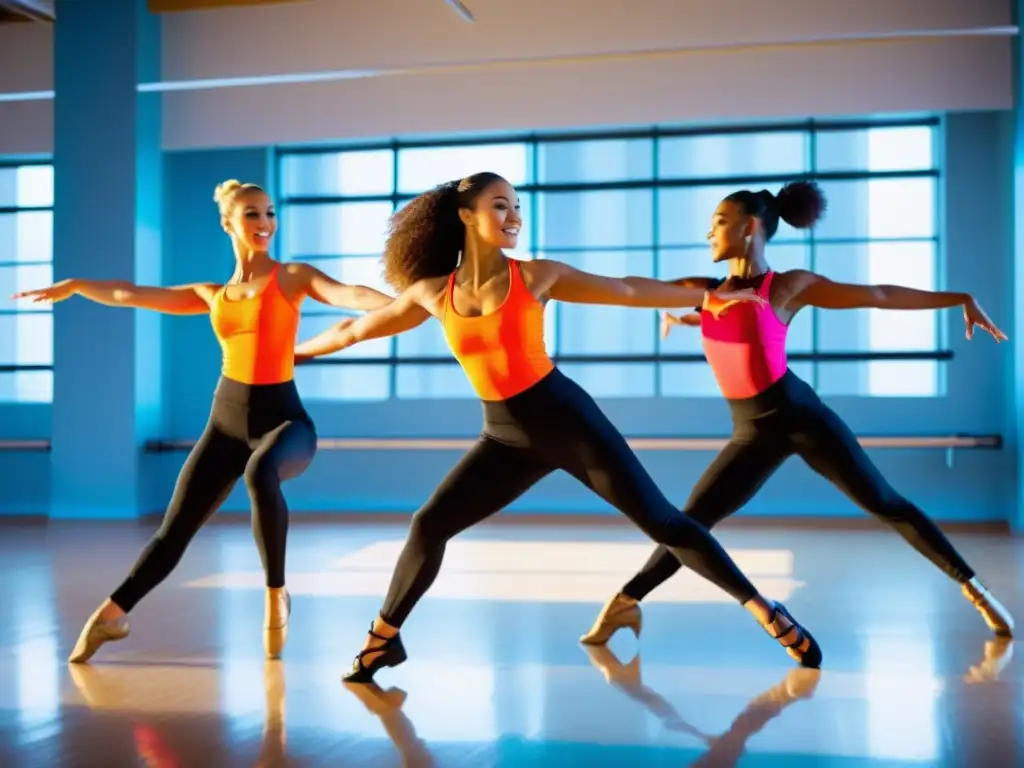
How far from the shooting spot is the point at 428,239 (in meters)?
3.19

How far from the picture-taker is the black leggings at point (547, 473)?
2.95 m

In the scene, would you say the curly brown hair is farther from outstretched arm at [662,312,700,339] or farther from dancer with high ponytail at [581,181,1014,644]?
outstretched arm at [662,312,700,339]

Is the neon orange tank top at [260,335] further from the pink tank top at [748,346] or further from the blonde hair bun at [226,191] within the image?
the pink tank top at [748,346]

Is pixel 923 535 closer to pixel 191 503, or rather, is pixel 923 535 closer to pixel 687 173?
pixel 191 503

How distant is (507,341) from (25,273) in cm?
741

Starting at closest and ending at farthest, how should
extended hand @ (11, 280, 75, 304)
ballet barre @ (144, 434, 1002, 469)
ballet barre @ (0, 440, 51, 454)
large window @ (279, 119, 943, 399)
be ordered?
extended hand @ (11, 280, 75, 304) → ballet barre @ (144, 434, 1002, 469) → large window @ (279, 119, 943, 399) → ballet barre @ (0, 440, 51, 454)

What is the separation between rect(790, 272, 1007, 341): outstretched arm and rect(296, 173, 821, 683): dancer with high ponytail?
0.52 m

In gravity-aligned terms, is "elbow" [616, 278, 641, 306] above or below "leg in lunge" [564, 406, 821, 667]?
above

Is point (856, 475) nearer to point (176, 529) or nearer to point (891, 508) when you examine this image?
point (891, 508)

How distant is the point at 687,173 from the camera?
831 centimetres

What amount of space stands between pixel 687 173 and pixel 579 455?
5.71 metres

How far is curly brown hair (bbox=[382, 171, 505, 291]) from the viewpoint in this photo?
10.4 ft

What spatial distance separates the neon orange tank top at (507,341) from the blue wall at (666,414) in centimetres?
534

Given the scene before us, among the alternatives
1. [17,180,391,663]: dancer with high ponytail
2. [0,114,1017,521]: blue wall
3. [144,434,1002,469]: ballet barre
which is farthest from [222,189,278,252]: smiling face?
[0,114,1017,521]: blue wall
